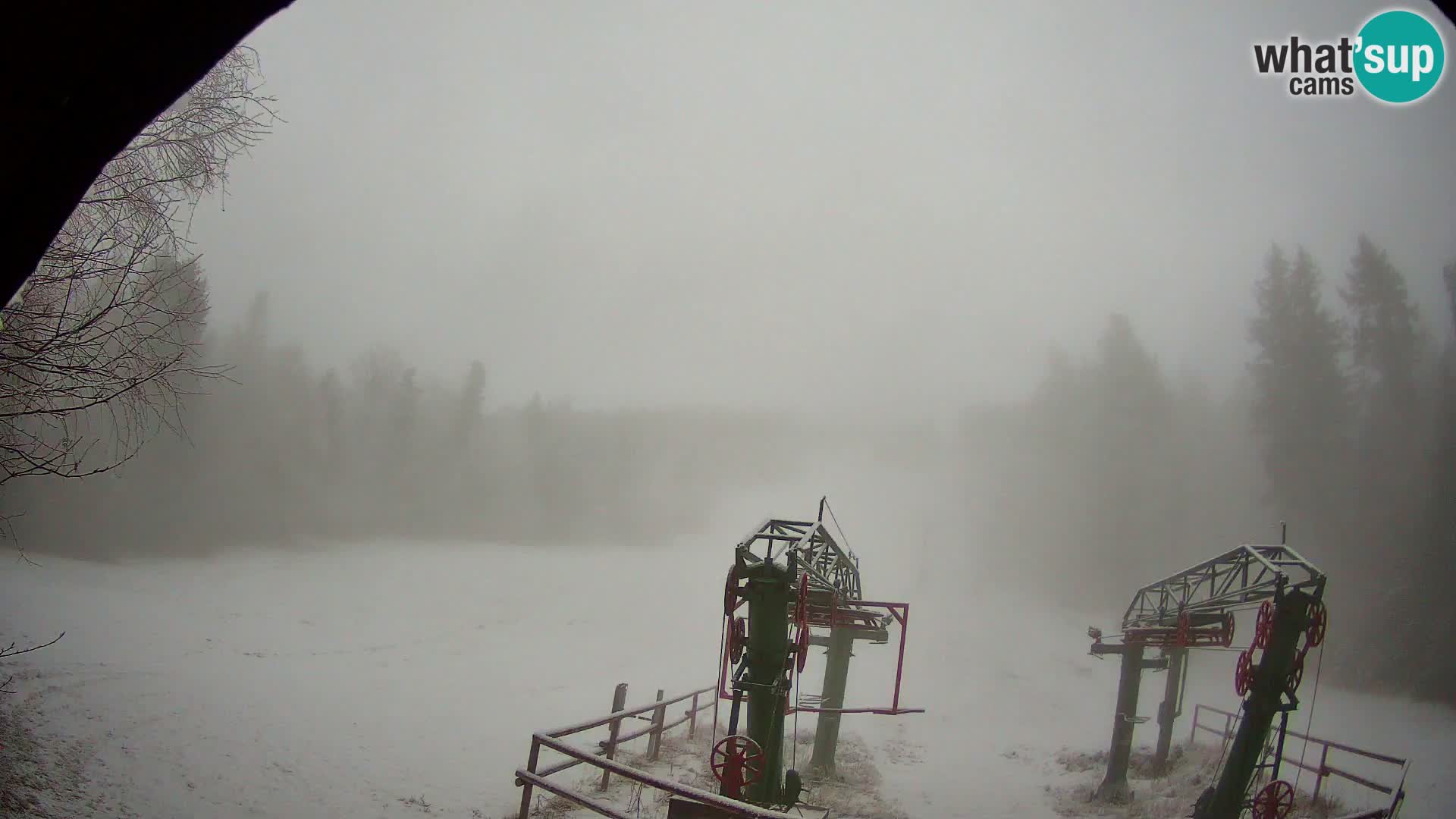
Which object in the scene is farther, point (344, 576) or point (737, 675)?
point (344, 576)

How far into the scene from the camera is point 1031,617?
5094 centimetres

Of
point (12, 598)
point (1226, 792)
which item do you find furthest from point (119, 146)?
point (12, 598)

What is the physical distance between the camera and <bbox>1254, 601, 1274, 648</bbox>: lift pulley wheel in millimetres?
12070

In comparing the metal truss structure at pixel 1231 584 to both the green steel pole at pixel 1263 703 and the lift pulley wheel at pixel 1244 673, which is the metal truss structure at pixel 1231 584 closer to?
the green steel pole at pixel 1263 703

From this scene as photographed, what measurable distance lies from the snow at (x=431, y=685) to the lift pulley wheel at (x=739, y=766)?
5342mm

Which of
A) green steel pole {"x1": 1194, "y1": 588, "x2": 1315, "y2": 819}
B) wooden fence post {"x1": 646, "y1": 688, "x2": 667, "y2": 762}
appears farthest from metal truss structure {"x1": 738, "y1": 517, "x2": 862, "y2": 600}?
green steel pole {"x1": 1194, "y1": 588, "x2": 1315, "y2": 819}

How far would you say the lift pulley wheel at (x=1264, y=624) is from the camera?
1207cm

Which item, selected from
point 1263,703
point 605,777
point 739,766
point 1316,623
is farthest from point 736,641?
point 1316,623

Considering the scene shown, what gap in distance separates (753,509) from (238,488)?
217ft

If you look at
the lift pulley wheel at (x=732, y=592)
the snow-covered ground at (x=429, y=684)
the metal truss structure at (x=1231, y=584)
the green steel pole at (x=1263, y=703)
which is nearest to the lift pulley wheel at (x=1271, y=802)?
the green steel pole at (x=1263, y=703)

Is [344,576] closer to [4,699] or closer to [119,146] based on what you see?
[4,699]

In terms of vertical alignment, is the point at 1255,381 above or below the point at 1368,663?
above

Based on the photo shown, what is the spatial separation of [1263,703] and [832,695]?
391 inches

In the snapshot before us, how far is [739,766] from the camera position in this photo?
999 centimetres
